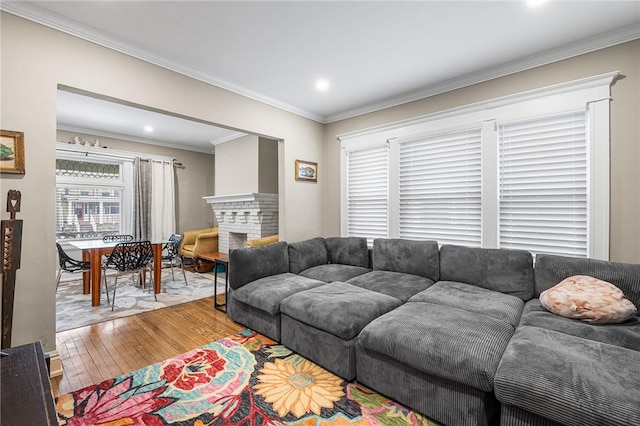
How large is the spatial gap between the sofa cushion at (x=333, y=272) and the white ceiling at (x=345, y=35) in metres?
2.21

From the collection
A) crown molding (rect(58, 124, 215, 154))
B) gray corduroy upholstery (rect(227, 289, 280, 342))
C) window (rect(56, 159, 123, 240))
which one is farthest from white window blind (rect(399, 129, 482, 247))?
window (rect(56, 159, 123, 240))

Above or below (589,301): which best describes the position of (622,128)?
above

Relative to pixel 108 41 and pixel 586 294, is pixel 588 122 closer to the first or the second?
pixel 586 294

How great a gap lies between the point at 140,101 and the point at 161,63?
0.44 m

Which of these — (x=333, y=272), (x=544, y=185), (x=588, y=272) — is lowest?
(x=333, y=272)

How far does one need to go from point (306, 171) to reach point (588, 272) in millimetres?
3282

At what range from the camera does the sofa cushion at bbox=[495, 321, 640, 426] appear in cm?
118

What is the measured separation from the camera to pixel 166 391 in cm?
196

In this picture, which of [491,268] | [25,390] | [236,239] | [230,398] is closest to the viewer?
[25,390]

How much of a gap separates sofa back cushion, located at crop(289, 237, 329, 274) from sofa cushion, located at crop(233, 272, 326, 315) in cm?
39

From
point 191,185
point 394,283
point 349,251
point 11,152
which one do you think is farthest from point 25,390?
point 191,185

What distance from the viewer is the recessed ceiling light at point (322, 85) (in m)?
3.27

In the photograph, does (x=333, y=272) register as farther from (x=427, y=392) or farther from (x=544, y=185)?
(x=544, y=185)

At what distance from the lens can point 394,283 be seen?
2.91 meters
